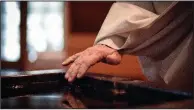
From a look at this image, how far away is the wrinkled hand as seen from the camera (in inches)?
34.6

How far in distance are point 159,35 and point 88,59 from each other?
10.3 inches

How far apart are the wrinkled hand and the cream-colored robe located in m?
0.03

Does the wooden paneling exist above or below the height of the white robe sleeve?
below

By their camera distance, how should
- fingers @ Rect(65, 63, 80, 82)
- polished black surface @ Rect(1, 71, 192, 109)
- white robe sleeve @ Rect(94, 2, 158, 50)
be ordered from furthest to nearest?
white robe sleeve @ Rect(94, 2, 158, 50)
fingers @ Rect(65, 63, 80, 82)
polished black surface @ Rect(1, 71, 192, 109)

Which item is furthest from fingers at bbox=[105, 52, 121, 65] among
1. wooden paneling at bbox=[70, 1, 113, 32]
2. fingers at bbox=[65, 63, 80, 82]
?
wooden paneling at bbox=[70, 1, 113, 32]

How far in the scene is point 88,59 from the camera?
35.0 inches

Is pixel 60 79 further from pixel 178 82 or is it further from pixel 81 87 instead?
pixel 178 82

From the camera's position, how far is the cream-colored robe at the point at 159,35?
3.12ft

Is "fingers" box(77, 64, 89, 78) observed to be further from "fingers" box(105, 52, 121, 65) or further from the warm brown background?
the warm brown background

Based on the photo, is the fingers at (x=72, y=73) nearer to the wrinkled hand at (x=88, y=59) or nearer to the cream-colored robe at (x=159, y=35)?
the wrinkled hand at (x=88, y=59)

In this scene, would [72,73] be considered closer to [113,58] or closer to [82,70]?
[82,70]

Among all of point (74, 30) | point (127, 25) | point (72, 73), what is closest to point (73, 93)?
point (72, 73)

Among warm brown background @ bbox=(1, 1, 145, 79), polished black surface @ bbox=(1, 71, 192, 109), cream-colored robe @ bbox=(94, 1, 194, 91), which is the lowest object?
warm brown background @ bbox=(1, 1, 145, 79)

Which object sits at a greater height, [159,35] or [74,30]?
[159,35]
